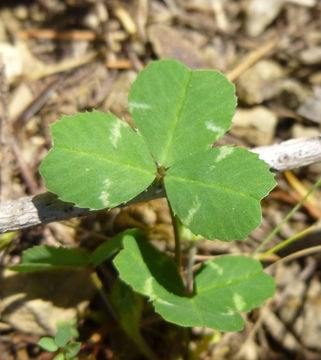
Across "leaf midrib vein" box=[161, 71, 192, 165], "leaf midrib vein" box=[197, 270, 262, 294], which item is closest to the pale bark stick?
"leaf midrib vein" box=[161, 71, 192, 165]

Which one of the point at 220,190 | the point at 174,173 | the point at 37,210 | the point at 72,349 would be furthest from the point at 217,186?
the point at 72,349

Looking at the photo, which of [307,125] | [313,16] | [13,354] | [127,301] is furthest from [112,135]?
[313,16]

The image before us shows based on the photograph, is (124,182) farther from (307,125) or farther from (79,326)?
(307,125)

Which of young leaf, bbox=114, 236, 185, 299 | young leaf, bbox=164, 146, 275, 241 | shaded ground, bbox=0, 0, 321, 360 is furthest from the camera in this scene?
shaded ground, bbox=0, 0, 321, 360

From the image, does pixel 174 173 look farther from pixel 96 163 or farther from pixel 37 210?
pixel 37 210

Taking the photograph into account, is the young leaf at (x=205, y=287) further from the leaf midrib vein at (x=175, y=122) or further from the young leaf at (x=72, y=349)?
the young leaf at (x=72, y=349)

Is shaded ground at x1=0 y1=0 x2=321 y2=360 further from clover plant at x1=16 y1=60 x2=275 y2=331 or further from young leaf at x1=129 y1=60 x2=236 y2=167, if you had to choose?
young leaf at x1=129 y1=60 x2=236 y2=167

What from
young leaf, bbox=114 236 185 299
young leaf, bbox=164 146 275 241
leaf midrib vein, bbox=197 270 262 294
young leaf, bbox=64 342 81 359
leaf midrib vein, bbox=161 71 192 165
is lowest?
young leaf, bbox=64 342 81 359
